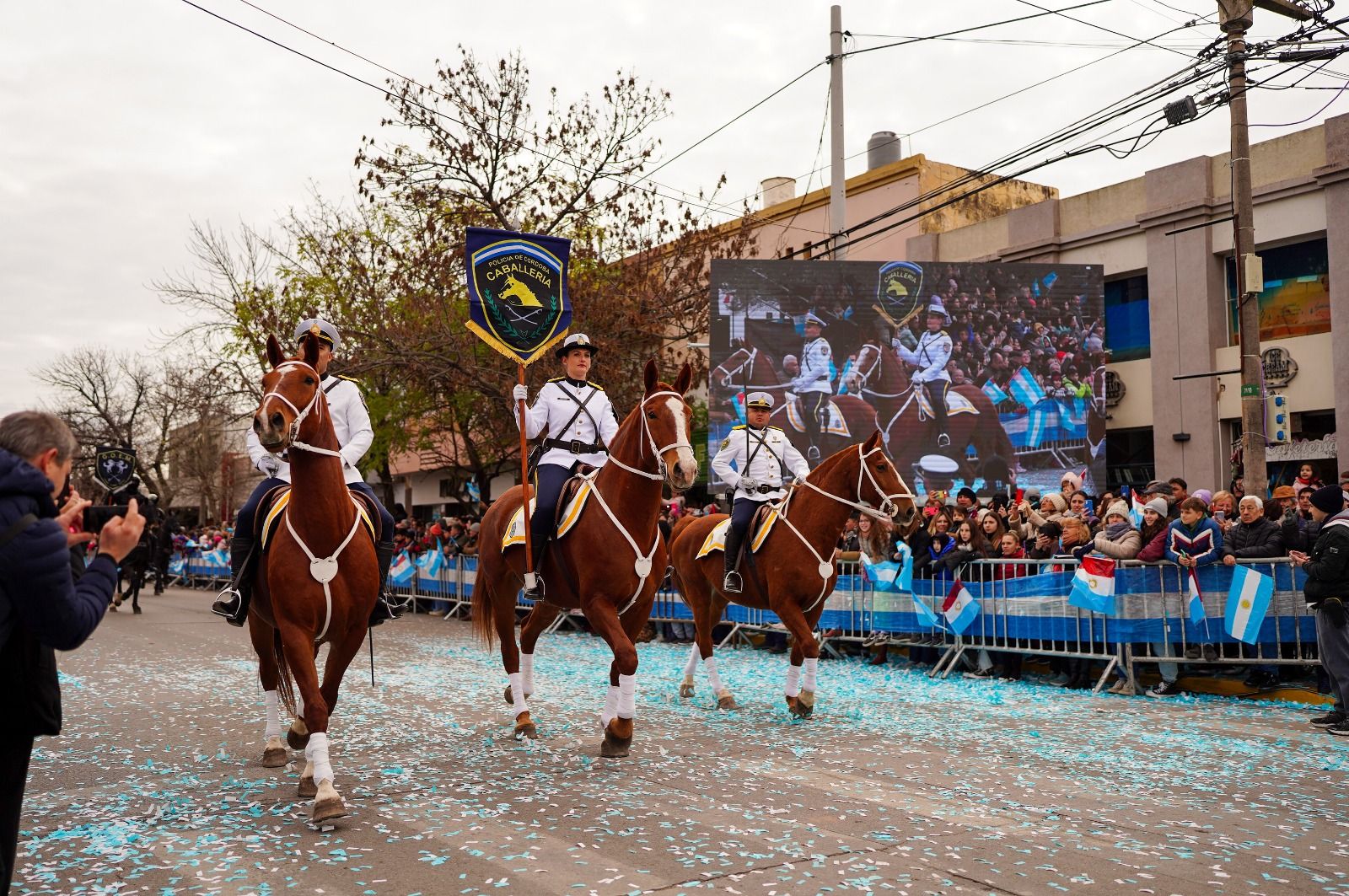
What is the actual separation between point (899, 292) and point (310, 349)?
16.8m

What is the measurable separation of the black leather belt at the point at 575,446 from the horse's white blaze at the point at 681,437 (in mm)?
1415

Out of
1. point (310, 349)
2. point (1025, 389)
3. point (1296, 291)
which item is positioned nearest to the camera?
point (310, 349)

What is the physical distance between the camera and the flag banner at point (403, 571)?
23.7m

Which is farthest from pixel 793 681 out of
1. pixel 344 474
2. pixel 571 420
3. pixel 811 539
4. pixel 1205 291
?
pixel 1205 291

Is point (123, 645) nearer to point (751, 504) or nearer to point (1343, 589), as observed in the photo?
point (751, 504)

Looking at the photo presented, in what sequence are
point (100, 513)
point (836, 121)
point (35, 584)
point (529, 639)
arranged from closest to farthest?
point (35, 584), point (100, 513), point (529, 639), point (836, 121)

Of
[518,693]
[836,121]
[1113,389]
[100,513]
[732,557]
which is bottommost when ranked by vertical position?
[518,693]

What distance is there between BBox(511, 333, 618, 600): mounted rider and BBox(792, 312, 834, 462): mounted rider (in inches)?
500

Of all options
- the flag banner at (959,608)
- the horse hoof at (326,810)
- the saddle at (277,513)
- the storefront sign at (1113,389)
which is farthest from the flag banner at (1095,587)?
the storefront sign at (1113,389)

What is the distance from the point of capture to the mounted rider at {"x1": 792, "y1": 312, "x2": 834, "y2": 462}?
21250 millimetres

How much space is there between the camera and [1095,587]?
446 inches

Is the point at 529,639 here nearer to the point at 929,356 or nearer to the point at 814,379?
the point at 814,379

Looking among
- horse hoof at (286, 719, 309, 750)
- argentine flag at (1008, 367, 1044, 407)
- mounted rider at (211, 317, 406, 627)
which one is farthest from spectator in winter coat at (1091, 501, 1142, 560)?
argentine flag at (1008, 367, 1044, 407)

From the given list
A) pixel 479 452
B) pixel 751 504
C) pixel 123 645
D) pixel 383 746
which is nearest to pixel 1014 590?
pixel 751 504
